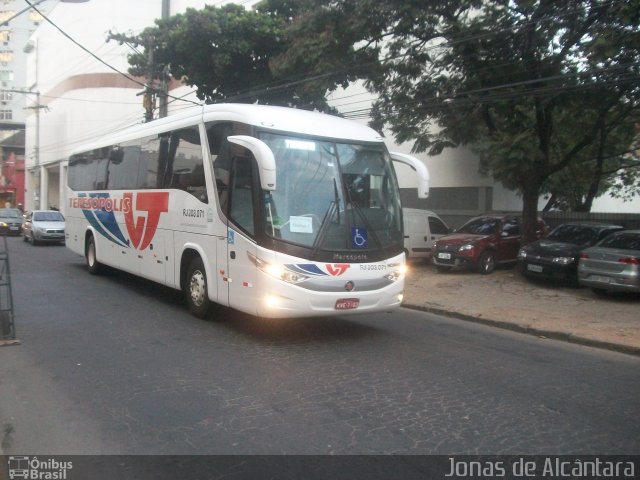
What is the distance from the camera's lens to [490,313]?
1063cm

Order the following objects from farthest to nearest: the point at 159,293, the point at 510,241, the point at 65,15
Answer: the point at 65,15, the point at 510,241, the point at 159,293

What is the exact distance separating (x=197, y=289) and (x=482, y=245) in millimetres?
8989

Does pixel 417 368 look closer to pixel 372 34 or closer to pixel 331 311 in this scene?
pixel 331 311

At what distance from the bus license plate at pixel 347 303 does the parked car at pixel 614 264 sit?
21.3 ft

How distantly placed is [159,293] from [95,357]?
196 inches

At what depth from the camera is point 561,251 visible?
13.3m

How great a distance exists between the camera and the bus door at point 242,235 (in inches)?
295

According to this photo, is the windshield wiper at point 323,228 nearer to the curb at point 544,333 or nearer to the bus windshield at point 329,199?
the bus windshield at point 329,199

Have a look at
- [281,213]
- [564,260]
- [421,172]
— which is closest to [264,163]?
[281,213]

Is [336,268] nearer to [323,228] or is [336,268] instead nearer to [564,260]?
[323,228]

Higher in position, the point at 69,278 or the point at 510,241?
the point at 510,241

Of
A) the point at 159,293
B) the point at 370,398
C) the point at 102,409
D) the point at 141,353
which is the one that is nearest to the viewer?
the point at 102,409

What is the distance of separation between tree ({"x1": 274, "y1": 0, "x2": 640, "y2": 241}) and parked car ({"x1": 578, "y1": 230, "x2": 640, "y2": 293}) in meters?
2.71

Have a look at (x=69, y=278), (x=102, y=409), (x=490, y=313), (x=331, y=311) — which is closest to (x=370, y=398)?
(x=331, y=311)
